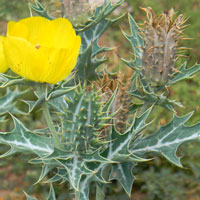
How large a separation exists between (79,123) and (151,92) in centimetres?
28

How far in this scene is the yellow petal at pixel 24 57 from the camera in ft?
2.83

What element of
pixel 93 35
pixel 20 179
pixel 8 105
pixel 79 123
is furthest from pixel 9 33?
pixel 20 179

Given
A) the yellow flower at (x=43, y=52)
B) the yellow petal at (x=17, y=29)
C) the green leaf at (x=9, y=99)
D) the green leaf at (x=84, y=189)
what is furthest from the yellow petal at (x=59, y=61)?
Answer: the green leaf at (x=9, y=99)

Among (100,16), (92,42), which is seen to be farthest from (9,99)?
(100,16)

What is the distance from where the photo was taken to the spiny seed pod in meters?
1.09

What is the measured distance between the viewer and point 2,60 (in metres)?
0.97

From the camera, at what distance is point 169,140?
1244mm

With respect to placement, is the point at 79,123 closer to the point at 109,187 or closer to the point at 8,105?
the point at 8,105

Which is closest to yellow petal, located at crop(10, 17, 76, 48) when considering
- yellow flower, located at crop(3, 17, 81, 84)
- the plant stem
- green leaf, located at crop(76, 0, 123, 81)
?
yellow flower, located at crop(3, 17, 81, 84)

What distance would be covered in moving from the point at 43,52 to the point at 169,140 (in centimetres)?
59

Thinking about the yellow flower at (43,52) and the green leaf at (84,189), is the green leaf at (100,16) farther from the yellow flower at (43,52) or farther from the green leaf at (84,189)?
the green leaf at (84,189)

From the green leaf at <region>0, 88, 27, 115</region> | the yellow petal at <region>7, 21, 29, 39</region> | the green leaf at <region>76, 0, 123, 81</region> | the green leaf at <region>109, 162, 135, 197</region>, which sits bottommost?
the green leaf at <region>0, 88, 27, 115</region>

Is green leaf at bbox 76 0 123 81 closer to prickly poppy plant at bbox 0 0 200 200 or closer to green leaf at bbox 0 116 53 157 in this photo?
prickly poppy plant at bbox 0 0 200 200

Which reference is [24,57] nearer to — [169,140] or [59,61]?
[59,61]
